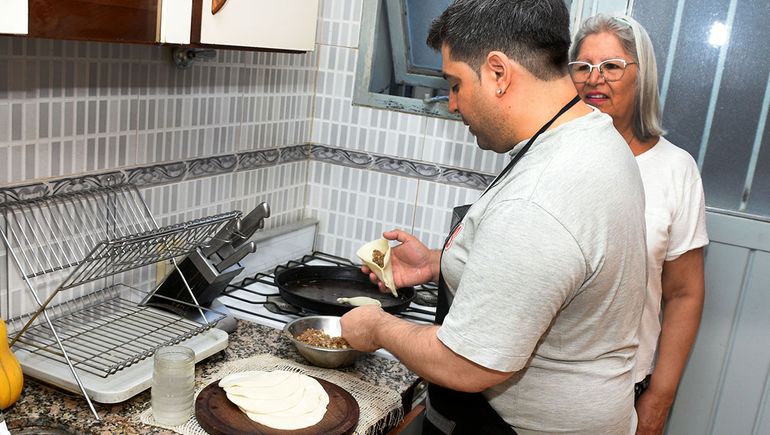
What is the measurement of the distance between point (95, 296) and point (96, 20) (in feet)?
2.41

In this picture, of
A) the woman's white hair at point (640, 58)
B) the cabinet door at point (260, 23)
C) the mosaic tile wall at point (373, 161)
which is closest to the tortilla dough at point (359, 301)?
the mosaic tile wall at point (373, 161)

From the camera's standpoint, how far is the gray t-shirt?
104cm

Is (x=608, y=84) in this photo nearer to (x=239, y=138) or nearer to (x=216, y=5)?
(x=216, y=5)

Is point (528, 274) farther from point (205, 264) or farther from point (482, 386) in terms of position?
point (205, 264)

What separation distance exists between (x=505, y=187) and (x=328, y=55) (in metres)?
1.36

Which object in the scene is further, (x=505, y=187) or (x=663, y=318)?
(x=663, y=318)

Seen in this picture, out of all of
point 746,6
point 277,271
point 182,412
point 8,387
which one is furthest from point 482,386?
point 746,6

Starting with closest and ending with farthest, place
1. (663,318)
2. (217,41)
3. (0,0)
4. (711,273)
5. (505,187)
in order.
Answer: (0,0) < (505,187) < (217,41) < (663,318) < (711,273)

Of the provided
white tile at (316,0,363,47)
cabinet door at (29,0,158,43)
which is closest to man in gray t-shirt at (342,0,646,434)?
cabinet door at (29,0,158,43)

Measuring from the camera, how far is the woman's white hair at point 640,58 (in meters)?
1.68

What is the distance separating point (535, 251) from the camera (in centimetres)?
102

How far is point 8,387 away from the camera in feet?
4.07

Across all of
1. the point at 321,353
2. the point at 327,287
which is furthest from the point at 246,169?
the point at 321,353

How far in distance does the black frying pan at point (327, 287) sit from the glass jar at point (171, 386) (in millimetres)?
577
